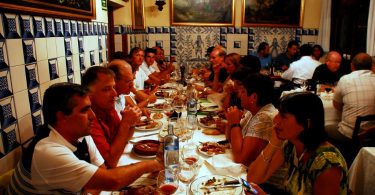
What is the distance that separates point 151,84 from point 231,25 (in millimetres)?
2995

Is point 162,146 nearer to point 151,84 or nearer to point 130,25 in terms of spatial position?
point 151,84

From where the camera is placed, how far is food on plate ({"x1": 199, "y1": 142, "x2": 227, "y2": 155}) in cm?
201

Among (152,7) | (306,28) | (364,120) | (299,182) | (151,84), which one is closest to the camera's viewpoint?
(299,182)

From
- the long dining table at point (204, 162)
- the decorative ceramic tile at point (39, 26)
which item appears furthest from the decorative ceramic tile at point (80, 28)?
the long dining table at point (204, 162)

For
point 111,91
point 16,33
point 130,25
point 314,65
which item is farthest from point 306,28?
point 16,33

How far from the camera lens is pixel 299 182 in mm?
1582

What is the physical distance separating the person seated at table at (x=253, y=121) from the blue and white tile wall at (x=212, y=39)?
495 centimetres

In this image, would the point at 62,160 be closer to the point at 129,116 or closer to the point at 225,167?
the point at 129,116

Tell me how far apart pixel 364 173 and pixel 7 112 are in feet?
8.11

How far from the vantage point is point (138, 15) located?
601cm

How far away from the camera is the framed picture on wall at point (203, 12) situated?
694 centimetres

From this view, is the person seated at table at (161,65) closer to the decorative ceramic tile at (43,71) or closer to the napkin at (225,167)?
the decorative ceramic tile at (43,71)

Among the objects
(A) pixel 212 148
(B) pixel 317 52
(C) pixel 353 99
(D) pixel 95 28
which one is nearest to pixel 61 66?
(D) pixel 95 28

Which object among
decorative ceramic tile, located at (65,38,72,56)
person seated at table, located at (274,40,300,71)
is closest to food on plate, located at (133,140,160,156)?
decorative ceramic tile, located at (65,38,72,56)
